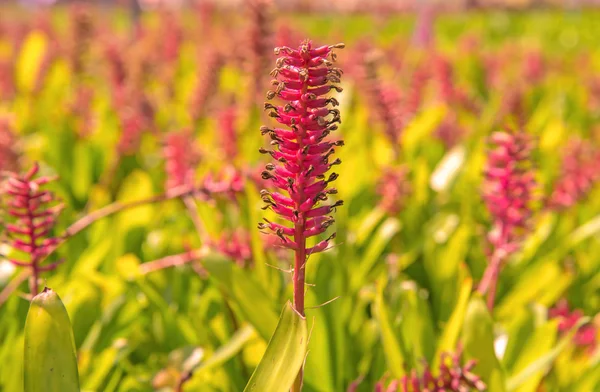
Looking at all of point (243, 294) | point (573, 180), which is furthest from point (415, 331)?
point (573, 180)

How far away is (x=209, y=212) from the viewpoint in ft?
5.67

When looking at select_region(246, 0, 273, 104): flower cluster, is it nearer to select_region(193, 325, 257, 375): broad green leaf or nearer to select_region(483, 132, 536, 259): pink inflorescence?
select_region(483, 132, 536, 259): pink inflorescence

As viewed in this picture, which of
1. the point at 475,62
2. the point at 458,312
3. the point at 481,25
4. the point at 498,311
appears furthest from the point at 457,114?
the point at 481,25

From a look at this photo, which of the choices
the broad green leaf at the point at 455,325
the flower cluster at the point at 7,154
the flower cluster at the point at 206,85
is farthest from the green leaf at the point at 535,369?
the flower cluster at the point at 206,85

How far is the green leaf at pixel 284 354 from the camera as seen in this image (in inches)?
32.6

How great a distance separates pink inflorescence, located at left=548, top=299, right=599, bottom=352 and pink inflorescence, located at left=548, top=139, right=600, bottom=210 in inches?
14.3

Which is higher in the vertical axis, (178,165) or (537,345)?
(178,165)

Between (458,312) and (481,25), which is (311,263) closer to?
(458,312)

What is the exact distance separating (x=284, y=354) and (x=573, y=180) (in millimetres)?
1478

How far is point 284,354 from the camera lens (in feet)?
2.77

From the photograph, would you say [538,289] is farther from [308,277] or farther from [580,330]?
[308,277]

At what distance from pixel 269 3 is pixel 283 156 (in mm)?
1474

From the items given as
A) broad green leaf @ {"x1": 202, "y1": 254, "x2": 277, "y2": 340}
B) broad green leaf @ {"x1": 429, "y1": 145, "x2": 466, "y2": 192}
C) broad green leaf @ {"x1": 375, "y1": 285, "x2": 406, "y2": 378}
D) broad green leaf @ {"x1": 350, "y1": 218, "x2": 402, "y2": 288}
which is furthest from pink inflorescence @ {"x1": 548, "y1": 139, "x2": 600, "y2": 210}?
broad green leaf @ {"x1": 202, "y1": 254, "x2": 277, "y2": 340}

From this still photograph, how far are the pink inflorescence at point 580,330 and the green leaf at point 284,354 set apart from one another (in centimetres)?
85
